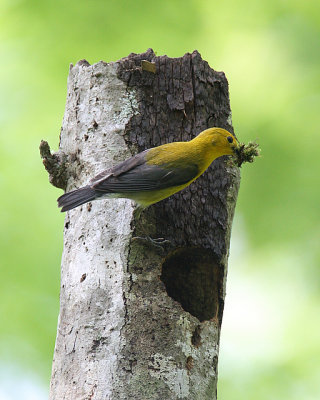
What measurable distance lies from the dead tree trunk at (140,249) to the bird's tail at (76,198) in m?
0.18

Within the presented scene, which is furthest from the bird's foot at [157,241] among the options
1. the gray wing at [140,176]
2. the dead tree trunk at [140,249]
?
the gray wing at [140,176]

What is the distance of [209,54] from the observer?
247 inches

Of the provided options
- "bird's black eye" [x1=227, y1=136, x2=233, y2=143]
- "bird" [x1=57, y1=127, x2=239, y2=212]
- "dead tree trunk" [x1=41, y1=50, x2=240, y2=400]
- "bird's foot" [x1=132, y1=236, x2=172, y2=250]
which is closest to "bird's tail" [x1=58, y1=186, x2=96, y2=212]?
"bird" [x1=57, y1=127, x2=239, y2=212]

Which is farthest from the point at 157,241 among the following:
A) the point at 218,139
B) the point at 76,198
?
the point at 218,139

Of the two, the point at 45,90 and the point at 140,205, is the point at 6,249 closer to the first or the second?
the point at 45,90

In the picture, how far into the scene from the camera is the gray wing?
14.0ft

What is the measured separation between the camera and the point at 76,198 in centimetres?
423

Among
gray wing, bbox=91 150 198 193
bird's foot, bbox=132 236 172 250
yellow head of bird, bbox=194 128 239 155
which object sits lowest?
bird's foot, bbox=132 236 172 250

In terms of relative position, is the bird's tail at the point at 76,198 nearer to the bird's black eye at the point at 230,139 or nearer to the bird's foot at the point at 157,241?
the bird's foot at the point at 157,241

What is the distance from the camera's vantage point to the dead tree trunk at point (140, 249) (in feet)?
12.5

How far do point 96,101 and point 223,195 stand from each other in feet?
3.91

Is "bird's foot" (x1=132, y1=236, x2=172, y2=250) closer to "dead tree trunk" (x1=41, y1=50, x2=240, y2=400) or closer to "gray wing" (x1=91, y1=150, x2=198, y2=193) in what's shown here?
"dead tree trunk" (x1=41, y1=50, x2=240, y2=400)

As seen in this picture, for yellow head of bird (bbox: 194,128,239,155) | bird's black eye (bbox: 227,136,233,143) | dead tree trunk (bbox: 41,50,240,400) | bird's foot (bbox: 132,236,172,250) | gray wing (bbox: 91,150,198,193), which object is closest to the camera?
dead tree trunk (bbox: 41,50,240,400)

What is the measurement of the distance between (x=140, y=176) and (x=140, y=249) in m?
0.60
